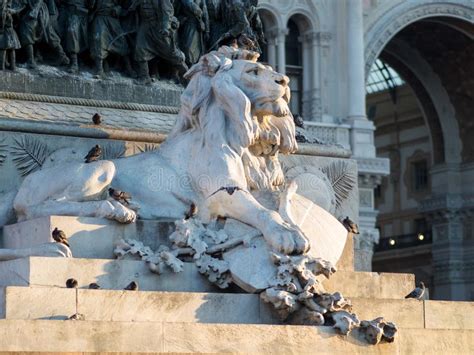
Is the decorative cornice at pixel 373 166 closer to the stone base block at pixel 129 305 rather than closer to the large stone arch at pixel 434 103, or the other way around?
the large stone arch at pixel 434 103

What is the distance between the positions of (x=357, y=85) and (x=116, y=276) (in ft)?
146

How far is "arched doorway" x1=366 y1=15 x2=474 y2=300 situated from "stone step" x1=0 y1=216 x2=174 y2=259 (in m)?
45.4

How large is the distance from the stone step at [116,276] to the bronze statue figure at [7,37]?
416 cm

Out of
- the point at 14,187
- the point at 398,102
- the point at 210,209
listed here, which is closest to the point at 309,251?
the point at 210,209

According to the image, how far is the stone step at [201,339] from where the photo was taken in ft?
46.8

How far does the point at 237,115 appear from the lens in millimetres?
17172

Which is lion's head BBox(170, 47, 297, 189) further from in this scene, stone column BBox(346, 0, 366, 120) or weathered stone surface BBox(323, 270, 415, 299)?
stone column BBox(346, 0, 366, 120)

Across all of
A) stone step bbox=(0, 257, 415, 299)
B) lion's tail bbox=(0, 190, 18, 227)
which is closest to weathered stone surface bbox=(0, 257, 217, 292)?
stone step bbox=(0, 257, 415, 299)

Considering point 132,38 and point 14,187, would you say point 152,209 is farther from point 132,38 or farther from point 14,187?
point 132,38

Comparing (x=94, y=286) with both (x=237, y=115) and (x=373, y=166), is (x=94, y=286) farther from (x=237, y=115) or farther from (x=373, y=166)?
(x=373, y=166)

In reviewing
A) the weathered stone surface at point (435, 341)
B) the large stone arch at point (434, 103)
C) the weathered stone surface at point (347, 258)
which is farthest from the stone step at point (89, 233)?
the large stone arch at point (434, 103)

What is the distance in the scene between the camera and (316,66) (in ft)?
198

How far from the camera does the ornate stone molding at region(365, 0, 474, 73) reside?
61.8 metres

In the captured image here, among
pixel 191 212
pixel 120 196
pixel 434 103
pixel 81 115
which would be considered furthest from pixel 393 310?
pixel 434 103
